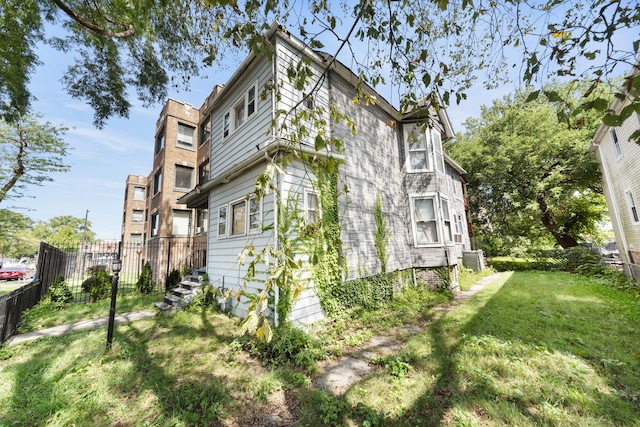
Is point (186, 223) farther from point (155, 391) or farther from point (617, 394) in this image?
point (617, 394)

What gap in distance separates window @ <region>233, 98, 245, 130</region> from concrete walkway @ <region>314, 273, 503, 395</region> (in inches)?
295

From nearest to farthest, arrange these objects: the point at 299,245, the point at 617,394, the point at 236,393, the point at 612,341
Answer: the point at 617,394, the point at 236,393, the point at 612,341, the point at 299,245

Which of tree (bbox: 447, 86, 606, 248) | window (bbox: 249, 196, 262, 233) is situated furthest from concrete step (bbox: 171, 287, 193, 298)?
tree (bbox: 447, 86, 606, 248)

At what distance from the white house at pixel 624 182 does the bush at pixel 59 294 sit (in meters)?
→ 20.4

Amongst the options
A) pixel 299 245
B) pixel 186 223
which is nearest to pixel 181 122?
pixel 186 223

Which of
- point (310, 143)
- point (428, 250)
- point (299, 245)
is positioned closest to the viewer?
point (299, 245)

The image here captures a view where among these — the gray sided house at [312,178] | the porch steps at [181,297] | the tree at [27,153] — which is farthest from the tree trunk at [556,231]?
the tree at [27,153]

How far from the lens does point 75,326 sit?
6645 millimetres

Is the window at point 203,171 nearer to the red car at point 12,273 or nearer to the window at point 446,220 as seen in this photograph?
the window at point 446,220

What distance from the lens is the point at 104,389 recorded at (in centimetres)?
373

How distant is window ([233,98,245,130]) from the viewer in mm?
8359

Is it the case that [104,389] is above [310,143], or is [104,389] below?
below

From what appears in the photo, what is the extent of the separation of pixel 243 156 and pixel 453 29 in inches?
235

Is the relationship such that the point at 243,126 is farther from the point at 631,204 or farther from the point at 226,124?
the point at 631,204
